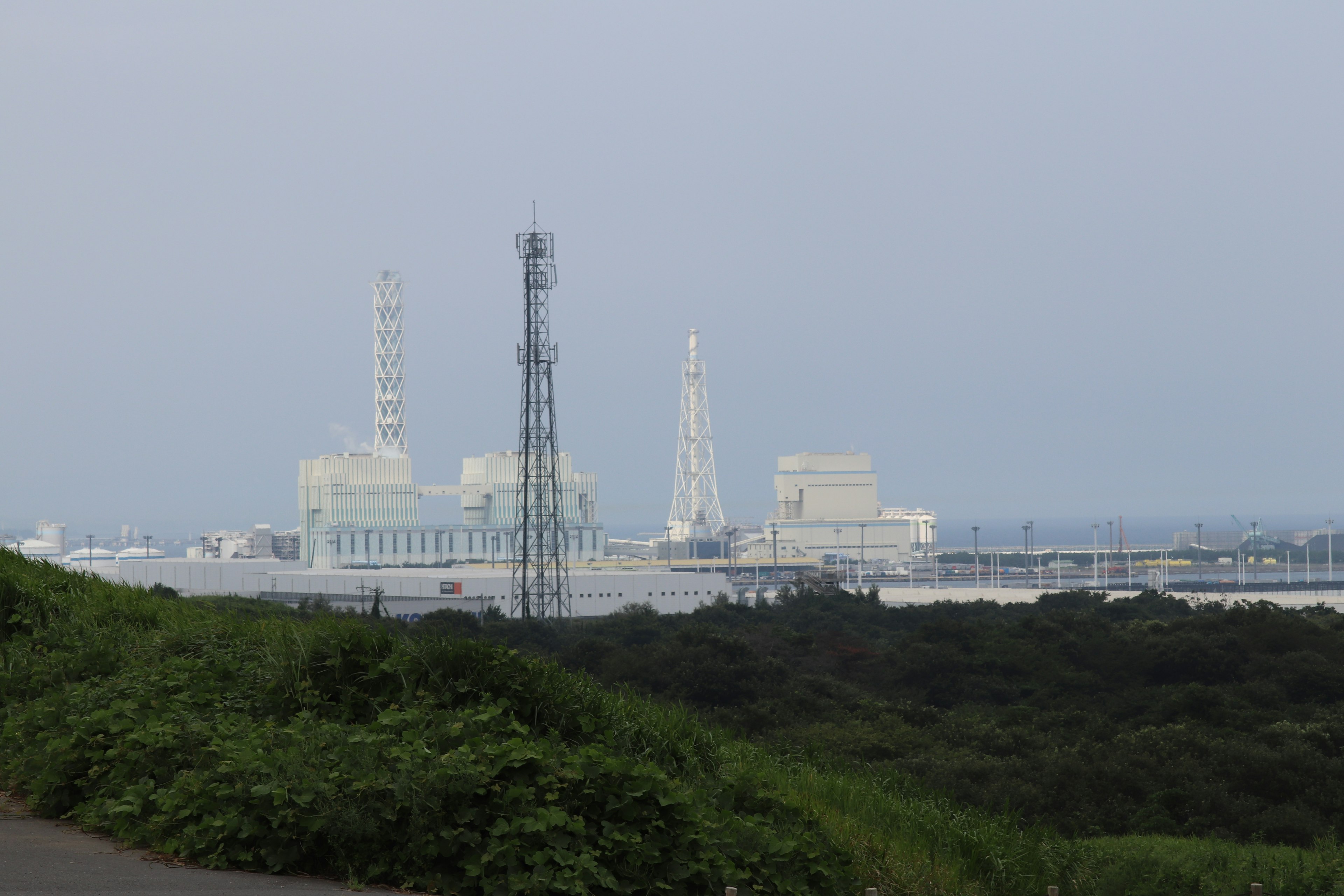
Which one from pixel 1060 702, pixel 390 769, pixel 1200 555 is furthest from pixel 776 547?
pixel 390 769

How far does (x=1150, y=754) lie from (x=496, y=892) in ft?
61.4

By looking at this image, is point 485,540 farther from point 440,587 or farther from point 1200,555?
point 1200,555

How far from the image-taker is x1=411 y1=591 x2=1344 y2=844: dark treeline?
61.1 feet

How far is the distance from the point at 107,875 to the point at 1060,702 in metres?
27.1

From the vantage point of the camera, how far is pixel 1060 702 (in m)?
29.3

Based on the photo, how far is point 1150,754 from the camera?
21.2 meters

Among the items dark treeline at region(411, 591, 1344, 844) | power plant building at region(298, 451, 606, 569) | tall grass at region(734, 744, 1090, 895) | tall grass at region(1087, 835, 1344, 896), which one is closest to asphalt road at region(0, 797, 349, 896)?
tall grass at region(734, 744, 1090, 895)

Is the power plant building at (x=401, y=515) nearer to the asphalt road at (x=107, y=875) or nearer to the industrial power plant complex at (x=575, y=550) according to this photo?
the industrial power plant complex at (x=575, y=550)

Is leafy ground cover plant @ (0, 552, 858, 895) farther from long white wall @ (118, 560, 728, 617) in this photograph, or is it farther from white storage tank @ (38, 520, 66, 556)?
white storage tank @ (38, 520, 66, 556)

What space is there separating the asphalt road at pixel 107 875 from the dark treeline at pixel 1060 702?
625 cm

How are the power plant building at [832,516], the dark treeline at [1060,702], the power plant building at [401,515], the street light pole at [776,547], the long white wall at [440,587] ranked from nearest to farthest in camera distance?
the dark treeline at [1060,702] < the long white wall at [440,587] < the street light pole at [776,547] < the power plant building at [401,515] < the power plant building at [832,516]

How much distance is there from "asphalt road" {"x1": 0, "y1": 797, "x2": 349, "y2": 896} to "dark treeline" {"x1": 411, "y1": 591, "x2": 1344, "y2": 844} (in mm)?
6253

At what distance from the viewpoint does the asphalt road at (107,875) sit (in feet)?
16.3

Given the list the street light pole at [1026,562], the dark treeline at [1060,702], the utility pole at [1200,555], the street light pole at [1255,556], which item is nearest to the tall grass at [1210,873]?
the dark treeline at [1060,702]
